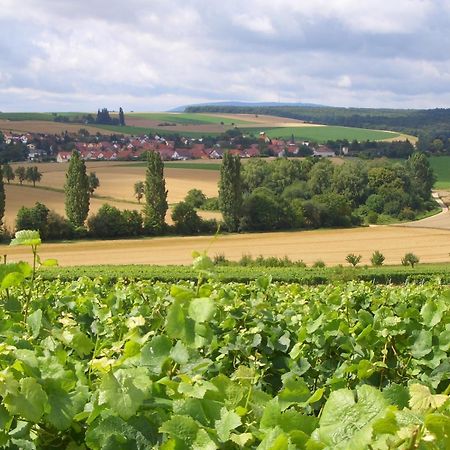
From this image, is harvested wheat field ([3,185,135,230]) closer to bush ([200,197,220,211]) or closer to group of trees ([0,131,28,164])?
bush ([200,197,220,211])

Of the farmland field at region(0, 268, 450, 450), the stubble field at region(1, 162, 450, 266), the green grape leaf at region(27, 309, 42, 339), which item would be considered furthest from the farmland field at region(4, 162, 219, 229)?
the green grape leaf at region(27, 309, 42, 339)

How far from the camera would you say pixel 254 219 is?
188 ft

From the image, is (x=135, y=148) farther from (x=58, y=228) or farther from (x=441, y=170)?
(x=58, y=228)

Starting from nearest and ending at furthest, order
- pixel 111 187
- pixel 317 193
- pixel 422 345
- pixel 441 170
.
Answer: pixel 422 345 < pixel 317 193 < pixel 111 187 < pixel 441 170

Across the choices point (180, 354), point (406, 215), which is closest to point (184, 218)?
point (406, 215)

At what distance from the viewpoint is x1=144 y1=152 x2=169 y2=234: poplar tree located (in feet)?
176

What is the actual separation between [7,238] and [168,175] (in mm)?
32013

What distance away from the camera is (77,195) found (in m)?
51.9

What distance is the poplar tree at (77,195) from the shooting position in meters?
51.9

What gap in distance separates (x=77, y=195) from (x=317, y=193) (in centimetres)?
2808

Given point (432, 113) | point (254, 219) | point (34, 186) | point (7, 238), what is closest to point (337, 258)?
point (254, 219)

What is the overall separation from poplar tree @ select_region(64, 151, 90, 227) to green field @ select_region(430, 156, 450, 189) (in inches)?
2128

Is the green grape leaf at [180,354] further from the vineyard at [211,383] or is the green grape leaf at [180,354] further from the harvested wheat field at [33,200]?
the harvested wheat field at [33,200]

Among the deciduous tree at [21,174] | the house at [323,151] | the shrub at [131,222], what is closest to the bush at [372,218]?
the shrub at [131,222]
